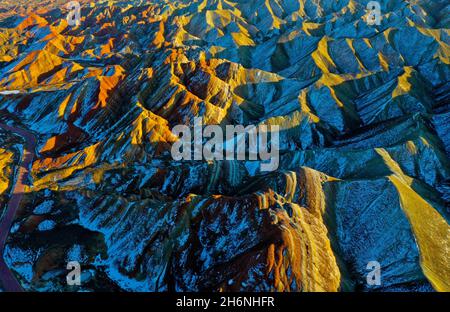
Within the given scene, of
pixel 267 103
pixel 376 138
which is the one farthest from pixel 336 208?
pixel 267 103

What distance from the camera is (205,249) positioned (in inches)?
1730

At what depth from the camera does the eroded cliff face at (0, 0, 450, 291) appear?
138ft

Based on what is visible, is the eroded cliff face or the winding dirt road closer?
the eroded cliff face

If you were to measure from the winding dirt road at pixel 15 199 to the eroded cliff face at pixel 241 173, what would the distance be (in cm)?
99

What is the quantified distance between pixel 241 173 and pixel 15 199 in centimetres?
3823

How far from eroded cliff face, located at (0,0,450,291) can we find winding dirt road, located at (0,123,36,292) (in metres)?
0.99

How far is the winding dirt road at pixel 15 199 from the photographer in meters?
43.7

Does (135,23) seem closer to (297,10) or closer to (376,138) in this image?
(297,10)

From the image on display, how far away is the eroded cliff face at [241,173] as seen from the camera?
42062 millimetres

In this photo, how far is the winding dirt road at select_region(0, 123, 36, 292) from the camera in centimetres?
4372

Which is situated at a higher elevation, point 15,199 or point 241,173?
point 15,199

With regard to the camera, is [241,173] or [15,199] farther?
[241,173]

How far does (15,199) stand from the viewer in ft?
192

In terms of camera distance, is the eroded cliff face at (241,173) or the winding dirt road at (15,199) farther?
the winding dirt road at (15,199)
